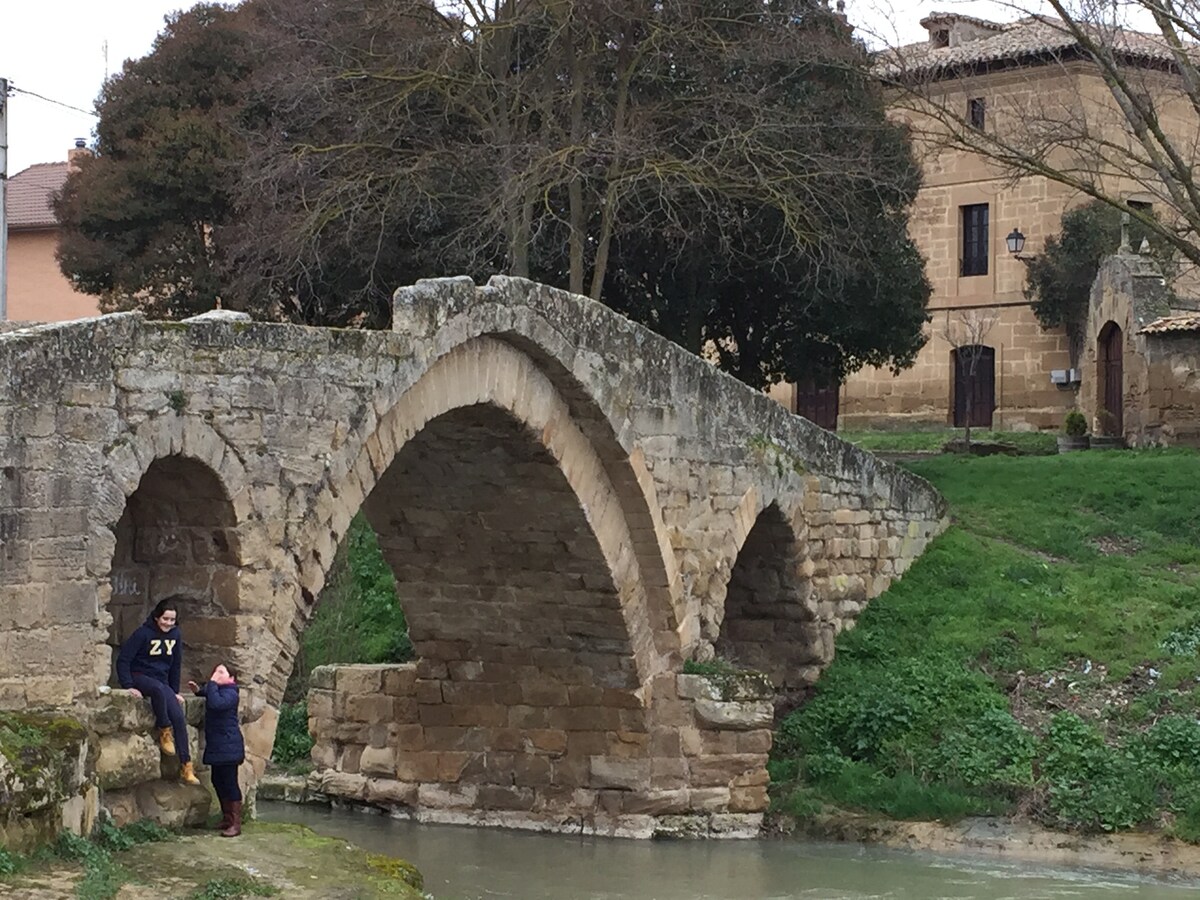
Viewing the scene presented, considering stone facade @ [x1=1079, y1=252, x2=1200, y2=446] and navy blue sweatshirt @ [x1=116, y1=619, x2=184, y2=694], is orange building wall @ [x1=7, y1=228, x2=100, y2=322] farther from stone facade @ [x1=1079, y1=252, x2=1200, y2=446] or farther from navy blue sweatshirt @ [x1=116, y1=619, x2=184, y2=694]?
navy blue sweatshirt @ [x1=116, y1=619, x2=184, y2=694]

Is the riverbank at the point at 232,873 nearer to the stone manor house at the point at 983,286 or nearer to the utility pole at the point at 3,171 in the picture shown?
the utility pole at the point at 3,171

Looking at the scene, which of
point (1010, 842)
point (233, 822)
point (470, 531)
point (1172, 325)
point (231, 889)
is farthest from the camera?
point (1172, 325)

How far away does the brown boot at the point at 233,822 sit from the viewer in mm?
10414

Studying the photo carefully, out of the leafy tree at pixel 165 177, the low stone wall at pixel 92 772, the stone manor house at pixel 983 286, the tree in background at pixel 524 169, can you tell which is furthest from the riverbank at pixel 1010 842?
the stone manor house at pixel 983 286

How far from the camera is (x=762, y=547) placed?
57.8 ft

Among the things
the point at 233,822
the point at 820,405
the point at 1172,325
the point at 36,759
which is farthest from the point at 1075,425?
the point at 36,759

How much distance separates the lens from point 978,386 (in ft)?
116

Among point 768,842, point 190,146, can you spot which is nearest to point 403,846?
point 768,842

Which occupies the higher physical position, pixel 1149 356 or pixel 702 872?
pixel 1149 356

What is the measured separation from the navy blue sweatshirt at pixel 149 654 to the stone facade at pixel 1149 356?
682 inches

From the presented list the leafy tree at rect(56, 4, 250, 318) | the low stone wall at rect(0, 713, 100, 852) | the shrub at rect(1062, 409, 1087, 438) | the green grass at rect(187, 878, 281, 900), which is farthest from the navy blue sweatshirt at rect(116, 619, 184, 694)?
the shrub at rect(1062, 409, 1087, 438)

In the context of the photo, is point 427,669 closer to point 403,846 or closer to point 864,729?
point 403,846

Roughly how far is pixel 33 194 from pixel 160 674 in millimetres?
26877

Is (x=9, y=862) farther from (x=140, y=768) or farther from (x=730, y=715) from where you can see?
(x=730, y=715)
